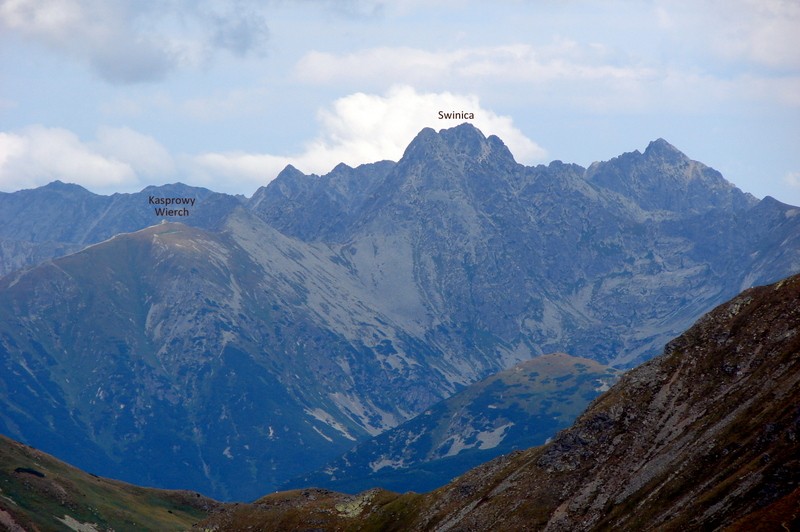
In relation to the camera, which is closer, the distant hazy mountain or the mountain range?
the mountain range

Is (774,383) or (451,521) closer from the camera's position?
(774,383)

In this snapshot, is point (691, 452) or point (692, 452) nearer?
point (692, 452)

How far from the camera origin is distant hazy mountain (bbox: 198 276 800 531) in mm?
146625

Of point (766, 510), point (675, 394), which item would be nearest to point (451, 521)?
point (675, 394)

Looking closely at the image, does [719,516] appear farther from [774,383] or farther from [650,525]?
[774,383]

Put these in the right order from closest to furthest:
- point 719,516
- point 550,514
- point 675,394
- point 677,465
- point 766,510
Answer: point 766,510
point 719,516
point 677,465
point 550,514
point 675,394

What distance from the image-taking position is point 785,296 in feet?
629

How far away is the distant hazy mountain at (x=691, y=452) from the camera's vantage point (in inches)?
5773

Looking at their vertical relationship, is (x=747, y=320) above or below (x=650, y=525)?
above

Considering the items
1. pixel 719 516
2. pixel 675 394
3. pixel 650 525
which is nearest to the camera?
pixel 719 516

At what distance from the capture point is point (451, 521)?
652 ft

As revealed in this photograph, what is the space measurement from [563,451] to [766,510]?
241ft

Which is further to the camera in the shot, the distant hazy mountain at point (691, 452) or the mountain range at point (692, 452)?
the distant hazy mountain at point (691, 452)

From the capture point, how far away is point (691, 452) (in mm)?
169125
